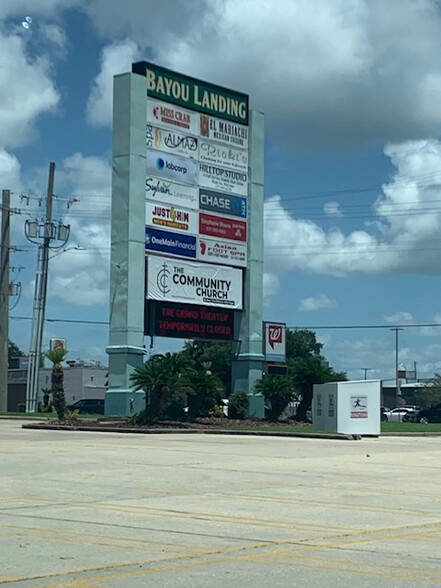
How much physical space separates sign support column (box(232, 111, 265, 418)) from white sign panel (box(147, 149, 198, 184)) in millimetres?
3946

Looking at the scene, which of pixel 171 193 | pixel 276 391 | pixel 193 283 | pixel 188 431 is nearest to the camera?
pixel 188 431

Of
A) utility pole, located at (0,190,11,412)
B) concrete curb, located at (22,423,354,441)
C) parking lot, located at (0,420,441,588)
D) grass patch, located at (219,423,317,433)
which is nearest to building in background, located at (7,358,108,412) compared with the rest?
utility pole, located at (0,190,11,412)

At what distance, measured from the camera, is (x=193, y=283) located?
45281 millimetres

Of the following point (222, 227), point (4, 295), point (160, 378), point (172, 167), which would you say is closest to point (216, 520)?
point (160, 378)

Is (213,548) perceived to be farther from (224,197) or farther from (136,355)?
(224,197)

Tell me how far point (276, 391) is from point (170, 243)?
796cm

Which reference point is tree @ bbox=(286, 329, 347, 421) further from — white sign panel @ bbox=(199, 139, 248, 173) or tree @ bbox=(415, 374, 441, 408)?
tree @ bbox=(415, 374, 441, 408)

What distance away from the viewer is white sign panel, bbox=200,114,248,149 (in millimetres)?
46356

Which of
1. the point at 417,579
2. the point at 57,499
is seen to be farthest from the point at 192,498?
the point at 417,579

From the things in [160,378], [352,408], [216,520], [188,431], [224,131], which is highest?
[224,131]

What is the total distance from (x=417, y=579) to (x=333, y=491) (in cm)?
770

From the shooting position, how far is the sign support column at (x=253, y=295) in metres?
47.6

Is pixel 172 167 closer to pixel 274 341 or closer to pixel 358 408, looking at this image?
pixel 358 408

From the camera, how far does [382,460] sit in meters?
24.2
